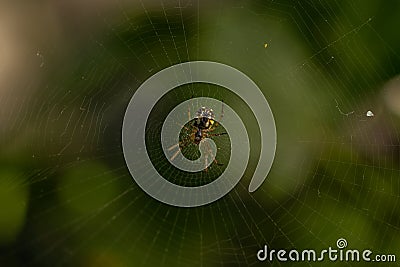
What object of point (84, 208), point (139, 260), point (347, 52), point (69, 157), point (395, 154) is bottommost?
point (139, 260)

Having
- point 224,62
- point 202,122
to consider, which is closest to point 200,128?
point 202,122

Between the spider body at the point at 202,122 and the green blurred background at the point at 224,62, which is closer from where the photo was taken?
the green blurred background at the point at 224,62

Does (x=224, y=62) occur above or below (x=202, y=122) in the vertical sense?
above

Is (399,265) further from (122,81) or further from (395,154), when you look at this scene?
(122,81)

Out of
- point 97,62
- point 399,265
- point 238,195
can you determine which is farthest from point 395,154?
point 97,62

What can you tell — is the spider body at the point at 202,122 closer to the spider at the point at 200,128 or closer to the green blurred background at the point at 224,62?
the spider at the point at 200,128

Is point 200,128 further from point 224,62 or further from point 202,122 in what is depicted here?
point 224,62

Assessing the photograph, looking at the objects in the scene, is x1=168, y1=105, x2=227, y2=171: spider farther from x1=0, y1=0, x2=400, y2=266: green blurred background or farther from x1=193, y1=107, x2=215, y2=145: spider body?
x1=0, y1=0, x2=400, y2=266: green blurred background

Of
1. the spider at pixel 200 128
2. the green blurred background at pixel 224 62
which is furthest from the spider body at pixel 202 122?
the green blurred background at pixel 224 62
